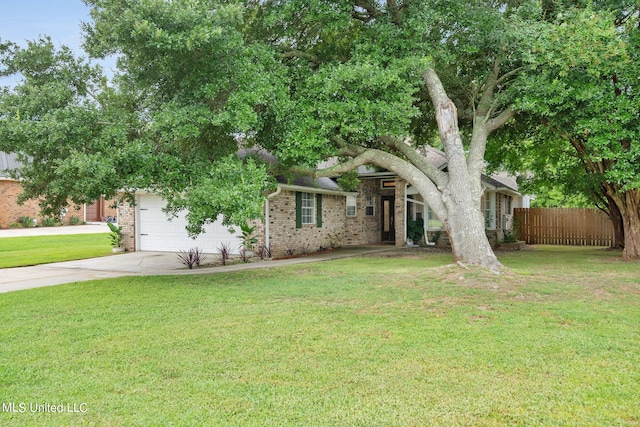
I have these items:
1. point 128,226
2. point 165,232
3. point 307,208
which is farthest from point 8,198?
point 307,208

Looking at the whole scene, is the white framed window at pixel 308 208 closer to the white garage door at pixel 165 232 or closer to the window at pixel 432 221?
the white garage door at pixel 165 232

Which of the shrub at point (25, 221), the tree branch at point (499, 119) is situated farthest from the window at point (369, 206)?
the shrub at point (25, 221)

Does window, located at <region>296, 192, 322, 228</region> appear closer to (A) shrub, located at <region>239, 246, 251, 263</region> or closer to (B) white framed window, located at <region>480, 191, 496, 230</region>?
(A) shrub, located at <region>239, 246, 251, 263</region>

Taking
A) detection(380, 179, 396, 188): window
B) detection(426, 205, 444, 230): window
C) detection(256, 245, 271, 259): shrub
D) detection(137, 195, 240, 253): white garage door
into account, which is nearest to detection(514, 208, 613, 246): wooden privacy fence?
detection(426, 205, 444, 230): window

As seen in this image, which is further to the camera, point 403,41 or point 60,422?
point 403,41

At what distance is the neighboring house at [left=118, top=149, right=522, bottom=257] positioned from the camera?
1573 cm

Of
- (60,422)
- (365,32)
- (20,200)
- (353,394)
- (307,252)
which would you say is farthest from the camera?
(307,252)

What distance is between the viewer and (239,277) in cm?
1055

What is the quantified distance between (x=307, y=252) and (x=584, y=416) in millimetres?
13550

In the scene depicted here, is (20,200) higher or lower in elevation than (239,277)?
higher


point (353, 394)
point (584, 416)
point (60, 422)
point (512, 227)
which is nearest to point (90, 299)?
point (60, 422)

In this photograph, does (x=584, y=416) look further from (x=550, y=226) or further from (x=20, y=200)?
(x=550, y=226)

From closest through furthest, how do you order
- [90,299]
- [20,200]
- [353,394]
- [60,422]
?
[60,422] → [353,394] → [90,299] → [20,200]

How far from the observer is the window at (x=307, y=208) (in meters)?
16.9
